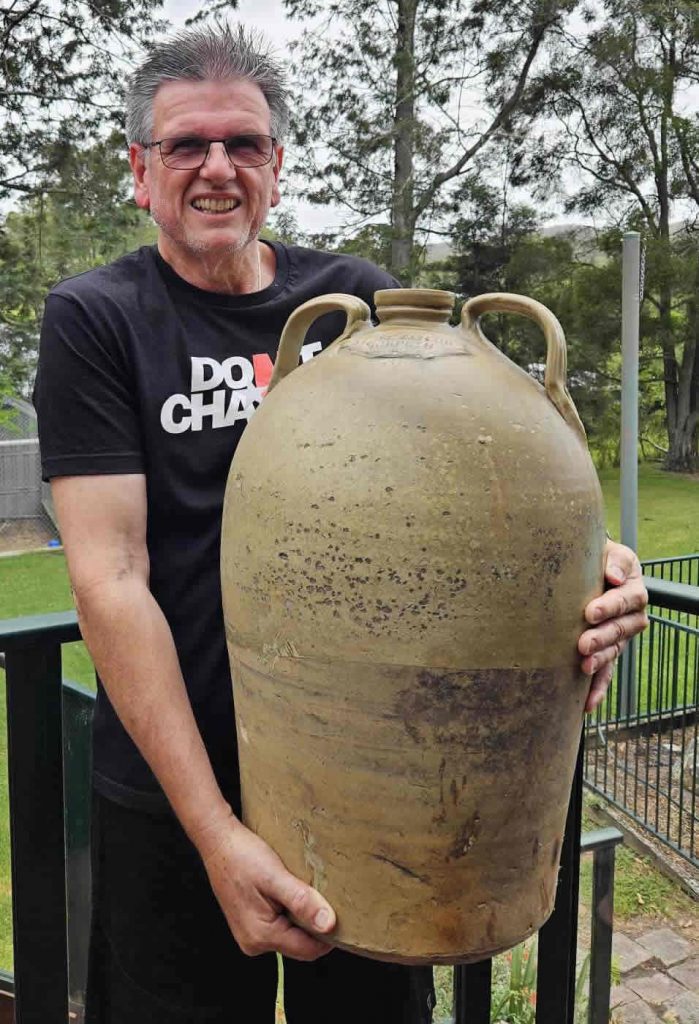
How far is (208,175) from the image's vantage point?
1392 millimetres

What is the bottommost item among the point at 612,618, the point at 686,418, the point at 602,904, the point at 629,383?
the point at 602,904

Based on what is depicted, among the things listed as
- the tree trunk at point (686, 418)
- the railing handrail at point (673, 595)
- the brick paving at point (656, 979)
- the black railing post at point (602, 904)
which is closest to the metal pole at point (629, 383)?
the brick paving at point (656, 979)

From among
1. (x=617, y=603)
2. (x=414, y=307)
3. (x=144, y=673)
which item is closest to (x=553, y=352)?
(x=414, y=307)

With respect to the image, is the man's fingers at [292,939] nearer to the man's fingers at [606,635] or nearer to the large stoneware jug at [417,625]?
the large stoneware jug at [417,625]

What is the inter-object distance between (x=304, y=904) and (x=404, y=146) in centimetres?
1288

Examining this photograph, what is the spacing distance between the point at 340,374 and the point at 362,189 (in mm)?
12514

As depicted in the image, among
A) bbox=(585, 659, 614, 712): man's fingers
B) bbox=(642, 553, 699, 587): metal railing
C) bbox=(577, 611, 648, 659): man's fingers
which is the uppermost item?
bbox=(577, 611, 648, 659): man's fingers

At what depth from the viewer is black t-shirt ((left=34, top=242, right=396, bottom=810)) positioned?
4.28 ft

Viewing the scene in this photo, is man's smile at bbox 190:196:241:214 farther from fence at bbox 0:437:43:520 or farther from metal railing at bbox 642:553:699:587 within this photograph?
fence at bbox 0:437:43:520

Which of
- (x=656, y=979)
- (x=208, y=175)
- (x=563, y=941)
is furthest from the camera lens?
(x=656, y=979)

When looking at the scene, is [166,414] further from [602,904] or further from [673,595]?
[602,904]

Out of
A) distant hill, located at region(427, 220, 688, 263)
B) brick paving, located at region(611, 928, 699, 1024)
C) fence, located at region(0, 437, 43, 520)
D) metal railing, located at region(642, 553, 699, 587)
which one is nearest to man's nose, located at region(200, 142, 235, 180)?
metal railing, located at region(642, 553, 699, 587)

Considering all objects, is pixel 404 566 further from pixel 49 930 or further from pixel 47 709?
pixel 49 930

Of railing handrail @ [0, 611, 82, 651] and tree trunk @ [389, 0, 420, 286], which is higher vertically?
tree trunk @ [389, 0, 420, 286]
